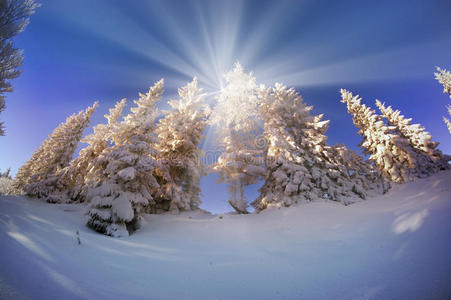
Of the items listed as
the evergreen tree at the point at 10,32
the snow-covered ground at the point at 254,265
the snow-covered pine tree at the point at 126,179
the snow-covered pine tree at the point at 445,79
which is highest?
the snow-covered pine tree at the point at 445,79

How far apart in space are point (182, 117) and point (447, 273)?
580 inches

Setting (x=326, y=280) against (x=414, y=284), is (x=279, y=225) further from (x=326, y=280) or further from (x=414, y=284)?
(x=414, y=284)

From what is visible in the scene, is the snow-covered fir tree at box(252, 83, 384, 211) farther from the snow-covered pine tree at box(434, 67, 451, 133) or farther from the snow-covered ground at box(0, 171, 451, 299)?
the snow-covered pine tree at box(434, 67, 451, 133)

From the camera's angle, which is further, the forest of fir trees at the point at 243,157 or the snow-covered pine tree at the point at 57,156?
the snow-covered pine tree at the point at 57,156

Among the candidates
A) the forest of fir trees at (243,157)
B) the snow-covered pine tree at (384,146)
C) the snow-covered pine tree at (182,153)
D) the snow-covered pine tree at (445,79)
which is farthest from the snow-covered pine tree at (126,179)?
the snow-covered pine tree at (445,79)

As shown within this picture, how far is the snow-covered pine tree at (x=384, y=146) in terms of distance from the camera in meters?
12.7

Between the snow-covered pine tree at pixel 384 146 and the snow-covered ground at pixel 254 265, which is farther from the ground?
the snow-covered pine tree at pixel 384 146

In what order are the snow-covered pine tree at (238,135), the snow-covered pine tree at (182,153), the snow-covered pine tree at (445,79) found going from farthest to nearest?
the snow-covered pine tree at (445,79), the snow-covered pine tree at (238,135), the snow-covered pine tree at (182,153)

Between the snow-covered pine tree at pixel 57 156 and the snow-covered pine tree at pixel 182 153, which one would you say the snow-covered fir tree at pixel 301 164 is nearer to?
the snow-covered pine tree at pixel 182 153

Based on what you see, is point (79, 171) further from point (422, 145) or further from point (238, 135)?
point (422, 145)

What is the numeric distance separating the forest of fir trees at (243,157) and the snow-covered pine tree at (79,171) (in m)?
0.07

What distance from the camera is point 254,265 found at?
4172mm

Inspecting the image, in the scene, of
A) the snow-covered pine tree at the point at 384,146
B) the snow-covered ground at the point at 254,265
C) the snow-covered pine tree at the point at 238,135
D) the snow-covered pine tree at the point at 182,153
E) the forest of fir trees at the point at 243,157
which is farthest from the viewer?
the snow-covered pine tree at the point at 238,135

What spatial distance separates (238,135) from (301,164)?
6414 millimetres
